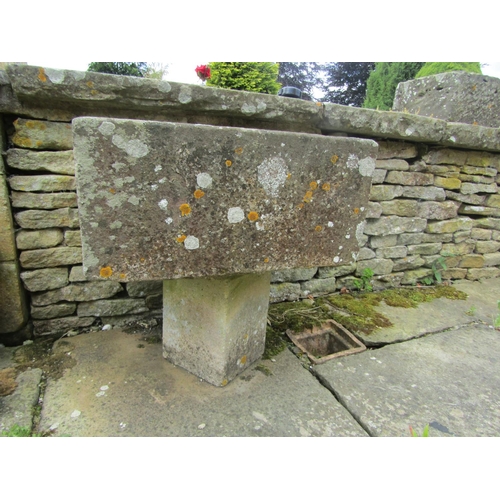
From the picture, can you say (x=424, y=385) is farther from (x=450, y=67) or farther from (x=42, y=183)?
(x=450, y=67)

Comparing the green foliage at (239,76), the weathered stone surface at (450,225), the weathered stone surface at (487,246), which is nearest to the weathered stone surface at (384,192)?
the weathered stone surface at (450,225)

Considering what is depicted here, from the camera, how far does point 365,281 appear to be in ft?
9.71

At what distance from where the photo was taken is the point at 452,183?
3.04m

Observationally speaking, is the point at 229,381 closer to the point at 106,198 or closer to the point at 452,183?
the point at 106,198

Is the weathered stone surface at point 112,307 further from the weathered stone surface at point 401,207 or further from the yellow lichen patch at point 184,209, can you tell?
the weathered stone surface at point 401,207

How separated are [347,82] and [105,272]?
18.3m

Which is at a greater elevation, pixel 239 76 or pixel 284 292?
pixel 239 76

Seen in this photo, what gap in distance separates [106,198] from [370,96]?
10.5m

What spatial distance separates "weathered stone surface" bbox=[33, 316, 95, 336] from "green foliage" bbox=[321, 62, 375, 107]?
54.6ft

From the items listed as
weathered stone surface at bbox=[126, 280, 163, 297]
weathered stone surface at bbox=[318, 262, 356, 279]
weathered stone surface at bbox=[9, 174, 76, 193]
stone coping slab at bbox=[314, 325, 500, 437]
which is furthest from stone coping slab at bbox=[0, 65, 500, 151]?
stone coping slab at bbox=[314, 325, 500, 437]

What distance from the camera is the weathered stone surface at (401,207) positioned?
9.27ft

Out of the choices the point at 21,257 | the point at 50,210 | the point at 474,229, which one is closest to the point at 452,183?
the point at 474,229

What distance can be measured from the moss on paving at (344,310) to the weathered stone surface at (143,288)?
2.92 ft

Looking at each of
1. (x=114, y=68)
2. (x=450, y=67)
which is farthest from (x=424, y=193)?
(x=114, y=68)
